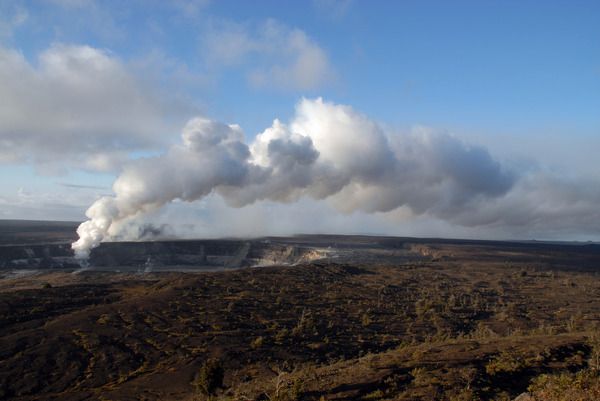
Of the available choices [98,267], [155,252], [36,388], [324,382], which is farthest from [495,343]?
[155,252]

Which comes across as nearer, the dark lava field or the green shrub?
the dark lava field

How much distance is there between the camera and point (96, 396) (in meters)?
25.9

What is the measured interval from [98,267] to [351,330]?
78325mm

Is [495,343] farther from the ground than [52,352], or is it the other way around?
[495,343]

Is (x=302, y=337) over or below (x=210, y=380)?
below

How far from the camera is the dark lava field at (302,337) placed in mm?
20312

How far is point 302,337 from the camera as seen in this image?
38.5 m

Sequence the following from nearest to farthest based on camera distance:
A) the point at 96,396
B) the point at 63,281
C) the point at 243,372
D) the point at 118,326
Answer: the point at 96,396 → the point at 243,372 → the point at 118,326 → the point at 63,281

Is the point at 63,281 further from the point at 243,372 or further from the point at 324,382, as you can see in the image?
the point at 324,382

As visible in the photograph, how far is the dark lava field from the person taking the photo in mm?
20312

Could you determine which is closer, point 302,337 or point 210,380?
point 210,380

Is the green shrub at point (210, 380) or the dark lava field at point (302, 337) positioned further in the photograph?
the green shrub at point (210, 380)

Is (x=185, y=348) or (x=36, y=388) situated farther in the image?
(x=185, y=348)

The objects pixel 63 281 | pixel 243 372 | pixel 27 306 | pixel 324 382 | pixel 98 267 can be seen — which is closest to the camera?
pixel 324 382
